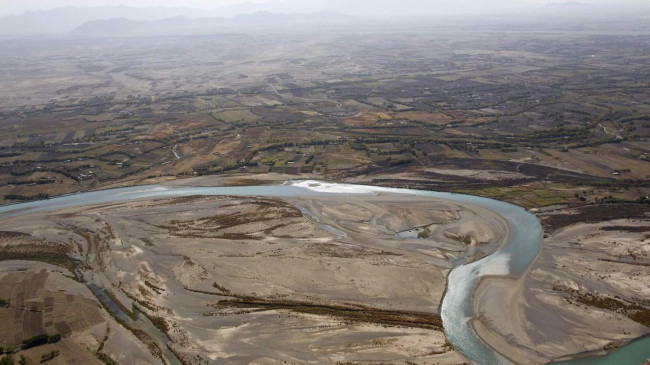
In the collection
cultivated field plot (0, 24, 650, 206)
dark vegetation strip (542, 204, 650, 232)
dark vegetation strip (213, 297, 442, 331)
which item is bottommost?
dark vegetation strip (213, 297, 442, 331)

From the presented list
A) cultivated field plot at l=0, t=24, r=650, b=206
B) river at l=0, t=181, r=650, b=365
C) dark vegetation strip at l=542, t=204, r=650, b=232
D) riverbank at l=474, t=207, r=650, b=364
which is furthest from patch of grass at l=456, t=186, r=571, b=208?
riverbank at l=474, t=207, r=650, b=364

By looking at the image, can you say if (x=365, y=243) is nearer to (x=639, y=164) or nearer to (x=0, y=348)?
(x=0, y=348)

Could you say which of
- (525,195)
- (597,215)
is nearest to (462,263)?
(597,215)

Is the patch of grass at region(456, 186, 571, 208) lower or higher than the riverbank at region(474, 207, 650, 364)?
higher

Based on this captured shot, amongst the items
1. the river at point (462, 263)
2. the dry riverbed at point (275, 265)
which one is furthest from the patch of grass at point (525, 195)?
the dry riverbed at point (275, 265)

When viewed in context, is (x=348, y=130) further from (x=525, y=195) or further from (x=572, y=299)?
(x=572, y=299)

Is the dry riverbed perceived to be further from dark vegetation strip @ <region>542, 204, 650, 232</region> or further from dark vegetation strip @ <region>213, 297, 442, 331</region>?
dark vegetation strip @ <region>542, 204, 650, 232</region>

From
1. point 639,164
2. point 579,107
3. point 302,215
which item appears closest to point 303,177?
point 302,215

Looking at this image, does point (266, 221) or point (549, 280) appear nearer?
point (549, 280)
